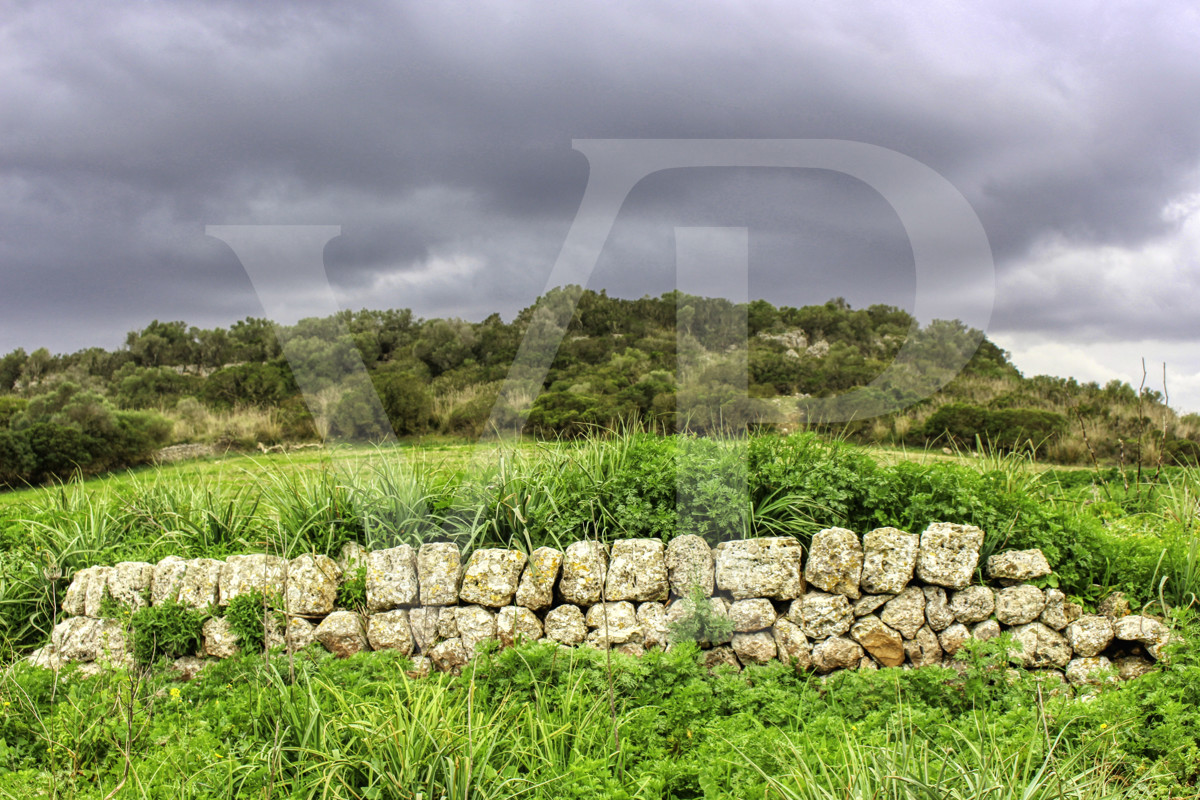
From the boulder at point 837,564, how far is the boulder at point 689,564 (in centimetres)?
64

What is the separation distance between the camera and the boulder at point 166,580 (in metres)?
4.72

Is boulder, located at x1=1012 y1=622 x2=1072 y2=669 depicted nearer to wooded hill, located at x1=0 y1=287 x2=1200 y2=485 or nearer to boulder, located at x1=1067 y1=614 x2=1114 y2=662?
boulder, located at x1=1067 y1=614 x2=1114 y2=662

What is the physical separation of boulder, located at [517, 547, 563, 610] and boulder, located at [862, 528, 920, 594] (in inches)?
76.7

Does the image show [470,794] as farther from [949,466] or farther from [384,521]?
[949,466]

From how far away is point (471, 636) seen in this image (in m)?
4.33

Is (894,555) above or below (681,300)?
below

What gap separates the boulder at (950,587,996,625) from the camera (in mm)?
4293

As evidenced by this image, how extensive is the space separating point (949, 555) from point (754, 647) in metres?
1.36

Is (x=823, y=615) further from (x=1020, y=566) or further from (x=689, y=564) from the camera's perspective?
(x=1020, y=566)

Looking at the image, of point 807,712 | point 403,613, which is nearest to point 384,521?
point 403,613

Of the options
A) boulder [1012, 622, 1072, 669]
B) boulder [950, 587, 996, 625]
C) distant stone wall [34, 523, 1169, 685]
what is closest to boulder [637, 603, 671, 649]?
distant stone wall [34, 523, 1169, 685]

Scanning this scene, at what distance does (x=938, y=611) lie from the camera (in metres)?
4.30

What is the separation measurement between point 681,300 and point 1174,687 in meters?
13.3

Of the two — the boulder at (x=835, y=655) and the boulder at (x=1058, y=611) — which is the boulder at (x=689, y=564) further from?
the boulder at (x=1058, y=611)
